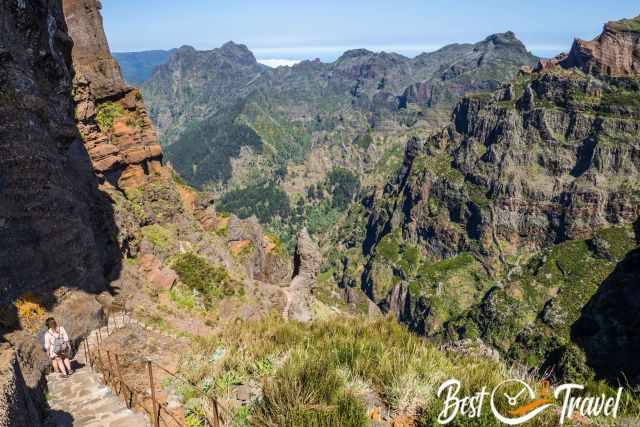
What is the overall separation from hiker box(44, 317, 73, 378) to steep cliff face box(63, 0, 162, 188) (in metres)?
18.4

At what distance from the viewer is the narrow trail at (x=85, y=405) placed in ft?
29.0

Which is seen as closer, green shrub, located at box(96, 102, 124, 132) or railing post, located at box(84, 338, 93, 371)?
railing post, located at box(84, 338, 93, 371)

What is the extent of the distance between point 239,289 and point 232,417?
2488 cm

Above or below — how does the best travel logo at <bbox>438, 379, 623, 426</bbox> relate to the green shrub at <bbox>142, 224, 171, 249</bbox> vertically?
above

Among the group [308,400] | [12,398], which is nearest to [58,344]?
[12,398]

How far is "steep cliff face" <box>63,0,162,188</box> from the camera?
27984 mm

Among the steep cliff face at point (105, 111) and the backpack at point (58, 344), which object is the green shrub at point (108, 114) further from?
the backpack at point (58, 344)

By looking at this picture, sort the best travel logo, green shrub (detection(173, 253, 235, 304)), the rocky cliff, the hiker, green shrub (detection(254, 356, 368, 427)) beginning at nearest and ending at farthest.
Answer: green shrub (detection(254, 356, 368, 427)), the best travel logo, the hiker, the rocky cliff, green shrub (detection(173, 253, 235, 304))

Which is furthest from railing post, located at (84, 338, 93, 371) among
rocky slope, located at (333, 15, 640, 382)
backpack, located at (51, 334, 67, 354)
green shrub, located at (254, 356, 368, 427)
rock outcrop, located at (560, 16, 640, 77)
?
rock outcrop, located at (560, 16, 640, 77)

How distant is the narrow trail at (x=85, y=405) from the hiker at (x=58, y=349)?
23 cm

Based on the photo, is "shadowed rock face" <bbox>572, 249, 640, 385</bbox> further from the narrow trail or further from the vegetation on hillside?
the narrow trail

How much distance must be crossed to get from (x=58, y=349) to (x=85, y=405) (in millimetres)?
3092

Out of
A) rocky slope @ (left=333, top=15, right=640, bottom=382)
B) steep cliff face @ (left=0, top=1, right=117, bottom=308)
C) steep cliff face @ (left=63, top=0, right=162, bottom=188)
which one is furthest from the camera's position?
rocky slope @ (left=333, top=15, right=640, bottom=382)

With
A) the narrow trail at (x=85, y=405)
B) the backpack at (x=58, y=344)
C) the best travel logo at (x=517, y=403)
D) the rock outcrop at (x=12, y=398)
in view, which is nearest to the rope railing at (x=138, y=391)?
the narrow trail at (x=85, y=405)
